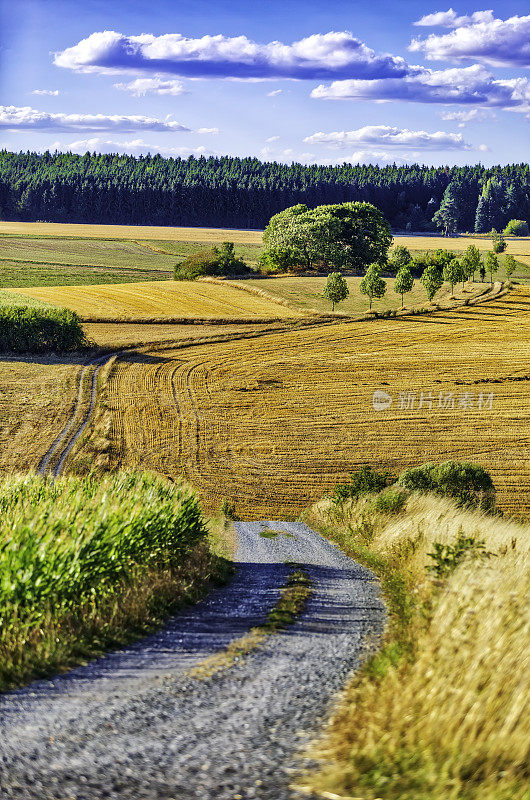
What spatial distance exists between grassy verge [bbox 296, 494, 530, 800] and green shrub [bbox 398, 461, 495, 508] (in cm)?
1548

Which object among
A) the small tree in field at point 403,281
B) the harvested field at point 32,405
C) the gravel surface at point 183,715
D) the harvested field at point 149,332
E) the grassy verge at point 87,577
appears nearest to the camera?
the gravel surface at point 183,715

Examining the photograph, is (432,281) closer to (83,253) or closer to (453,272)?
(453,272)

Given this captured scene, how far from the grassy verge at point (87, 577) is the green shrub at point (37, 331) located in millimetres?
42982

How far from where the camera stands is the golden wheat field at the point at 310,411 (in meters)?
34.0

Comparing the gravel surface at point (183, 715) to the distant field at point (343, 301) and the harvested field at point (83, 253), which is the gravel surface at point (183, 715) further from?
A: the harvested field at point (83, 253)

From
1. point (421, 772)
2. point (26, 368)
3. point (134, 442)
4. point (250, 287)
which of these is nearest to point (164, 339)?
point (26, 368)

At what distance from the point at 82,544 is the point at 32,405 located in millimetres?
34239

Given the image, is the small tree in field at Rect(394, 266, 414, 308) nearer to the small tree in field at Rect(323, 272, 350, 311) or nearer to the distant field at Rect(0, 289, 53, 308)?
the small tree in field at Rect(323, 272, 350, 311)

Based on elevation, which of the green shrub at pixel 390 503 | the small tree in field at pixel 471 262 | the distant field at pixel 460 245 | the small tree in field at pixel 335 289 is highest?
the distant field at pixel 460 245

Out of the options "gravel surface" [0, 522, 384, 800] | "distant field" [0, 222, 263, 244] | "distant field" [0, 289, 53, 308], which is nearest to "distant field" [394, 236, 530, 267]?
"distant field" [0, 222, 263, 244]

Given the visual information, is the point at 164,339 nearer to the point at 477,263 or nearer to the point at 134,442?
the point at 134,442

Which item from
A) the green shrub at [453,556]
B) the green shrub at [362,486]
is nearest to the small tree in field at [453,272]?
the green shrub at [362,486]

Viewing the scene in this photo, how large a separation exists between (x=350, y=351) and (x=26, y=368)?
23926mm

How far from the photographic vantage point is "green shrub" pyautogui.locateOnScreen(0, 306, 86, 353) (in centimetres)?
5303
